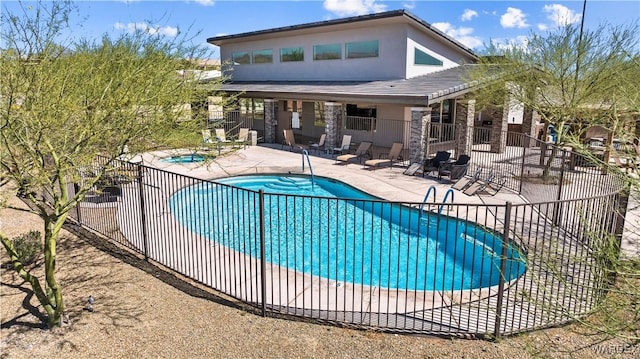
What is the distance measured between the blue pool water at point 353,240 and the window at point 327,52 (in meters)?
10.5

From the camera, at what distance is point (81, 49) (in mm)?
9648

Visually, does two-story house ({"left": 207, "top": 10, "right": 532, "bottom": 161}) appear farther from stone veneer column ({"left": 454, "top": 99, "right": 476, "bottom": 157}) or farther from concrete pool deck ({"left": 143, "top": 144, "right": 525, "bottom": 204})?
concrete pool deck ({"left": 143, "top": 144, "right": 525, "bottom": 204})

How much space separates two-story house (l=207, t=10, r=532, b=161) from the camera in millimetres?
18875

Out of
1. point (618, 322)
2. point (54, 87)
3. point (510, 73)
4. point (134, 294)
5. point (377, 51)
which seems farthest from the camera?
point (377, 51)

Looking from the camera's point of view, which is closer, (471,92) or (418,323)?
(418,323)

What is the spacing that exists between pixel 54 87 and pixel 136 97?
111 centimetres

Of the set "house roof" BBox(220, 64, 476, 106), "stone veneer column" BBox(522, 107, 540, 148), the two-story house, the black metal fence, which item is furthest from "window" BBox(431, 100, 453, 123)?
the black metal fence

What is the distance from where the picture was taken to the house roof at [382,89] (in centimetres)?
1688

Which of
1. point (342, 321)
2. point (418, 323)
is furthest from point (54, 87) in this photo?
point (418, 323)

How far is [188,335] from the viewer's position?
589 centimetres

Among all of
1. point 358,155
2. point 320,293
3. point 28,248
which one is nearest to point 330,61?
point 358,155

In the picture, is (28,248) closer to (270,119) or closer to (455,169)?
(455,169)

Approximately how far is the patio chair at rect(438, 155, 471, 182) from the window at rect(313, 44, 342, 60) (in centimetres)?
1129

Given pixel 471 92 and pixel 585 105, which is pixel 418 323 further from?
pixel 471 92
